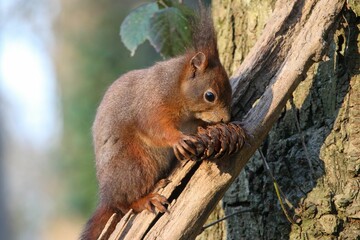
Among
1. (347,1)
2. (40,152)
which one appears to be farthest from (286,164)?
(40,152)

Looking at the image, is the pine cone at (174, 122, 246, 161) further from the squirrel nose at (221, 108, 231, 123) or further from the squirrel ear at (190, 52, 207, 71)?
the squirrel ear at (190, 52, 207, 71)

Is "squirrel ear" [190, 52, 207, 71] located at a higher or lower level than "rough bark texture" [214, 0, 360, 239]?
higher

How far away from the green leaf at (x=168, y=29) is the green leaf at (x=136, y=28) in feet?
0.11

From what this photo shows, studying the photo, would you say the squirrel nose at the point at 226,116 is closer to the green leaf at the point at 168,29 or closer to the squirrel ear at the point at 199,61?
the squirrel ear at the point at 199,61

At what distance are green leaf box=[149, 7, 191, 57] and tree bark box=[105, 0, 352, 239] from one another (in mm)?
486

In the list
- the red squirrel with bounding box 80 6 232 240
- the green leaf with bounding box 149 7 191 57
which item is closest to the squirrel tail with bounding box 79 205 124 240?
the red squirrel with bounding box 80 6 232 240

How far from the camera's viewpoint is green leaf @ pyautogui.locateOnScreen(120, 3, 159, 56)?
2.75 metres

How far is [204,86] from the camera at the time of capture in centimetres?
251

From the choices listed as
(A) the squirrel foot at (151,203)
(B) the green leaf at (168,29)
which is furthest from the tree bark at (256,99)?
(B) the green leaf at (168,29)

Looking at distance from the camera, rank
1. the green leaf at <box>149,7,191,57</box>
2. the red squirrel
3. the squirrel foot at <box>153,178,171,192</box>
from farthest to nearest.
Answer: the green leaf at <box>149,7,191,57</box>
the red squirrel
the squirrel foot at <box>153,178,171,192</box>

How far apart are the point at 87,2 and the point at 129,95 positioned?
12.4 feet

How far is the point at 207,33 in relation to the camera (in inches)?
92.4

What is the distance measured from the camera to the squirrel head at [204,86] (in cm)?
240

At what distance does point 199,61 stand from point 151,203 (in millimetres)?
582
